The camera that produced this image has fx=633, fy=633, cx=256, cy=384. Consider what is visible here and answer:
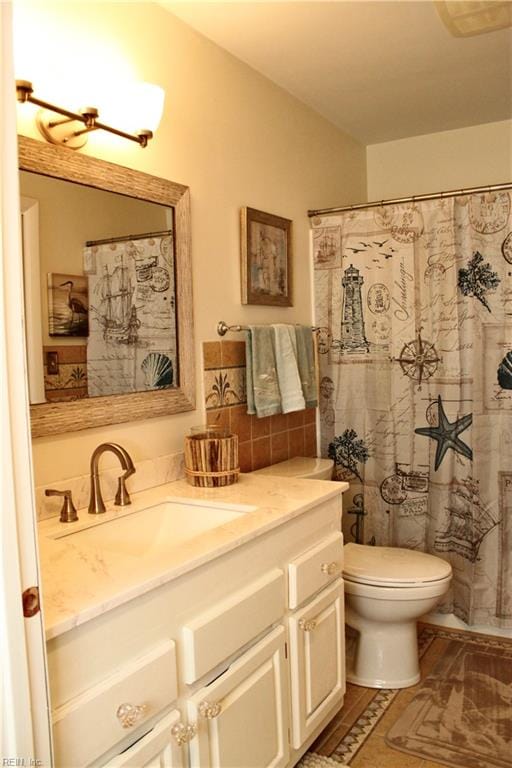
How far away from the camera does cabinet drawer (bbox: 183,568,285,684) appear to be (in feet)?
4.39

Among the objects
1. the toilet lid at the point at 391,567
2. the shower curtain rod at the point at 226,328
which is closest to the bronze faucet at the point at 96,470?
the shower curtain rod at the point at 226,328

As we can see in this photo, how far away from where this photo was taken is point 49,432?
1.65 meters

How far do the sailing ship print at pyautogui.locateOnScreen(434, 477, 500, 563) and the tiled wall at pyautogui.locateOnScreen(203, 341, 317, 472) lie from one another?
27.8 inches

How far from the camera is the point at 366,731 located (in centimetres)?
208

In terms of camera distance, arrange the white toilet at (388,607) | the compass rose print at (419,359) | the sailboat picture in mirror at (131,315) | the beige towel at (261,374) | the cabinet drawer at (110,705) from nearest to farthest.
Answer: the cabinet drawer at (110,705) → the sailboat picture in mirror at (131,315) → the white toilet at (388,607) → the beige towel at (261,374) → the compass rose print at (419,359)

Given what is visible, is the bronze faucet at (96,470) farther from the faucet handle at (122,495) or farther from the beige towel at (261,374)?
the beige towel at (261,374)

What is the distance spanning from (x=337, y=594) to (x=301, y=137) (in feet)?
6.51

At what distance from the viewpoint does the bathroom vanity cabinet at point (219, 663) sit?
1116 mm

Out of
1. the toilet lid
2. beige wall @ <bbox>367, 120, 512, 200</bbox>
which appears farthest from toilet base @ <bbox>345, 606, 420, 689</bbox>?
beige wall @ <bbox>367, 120, 512, 200</bbox>

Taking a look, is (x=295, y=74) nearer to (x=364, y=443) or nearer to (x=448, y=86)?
(x=448, y=86)

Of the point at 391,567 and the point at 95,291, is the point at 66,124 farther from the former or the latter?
the point at 391,567

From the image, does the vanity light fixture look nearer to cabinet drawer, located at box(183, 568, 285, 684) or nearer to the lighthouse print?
cabinet drawer, located at box(183, 568, 285, 684)

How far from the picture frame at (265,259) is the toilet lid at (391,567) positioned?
107 cm

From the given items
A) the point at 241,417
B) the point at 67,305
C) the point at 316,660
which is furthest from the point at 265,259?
the point at 316,660
